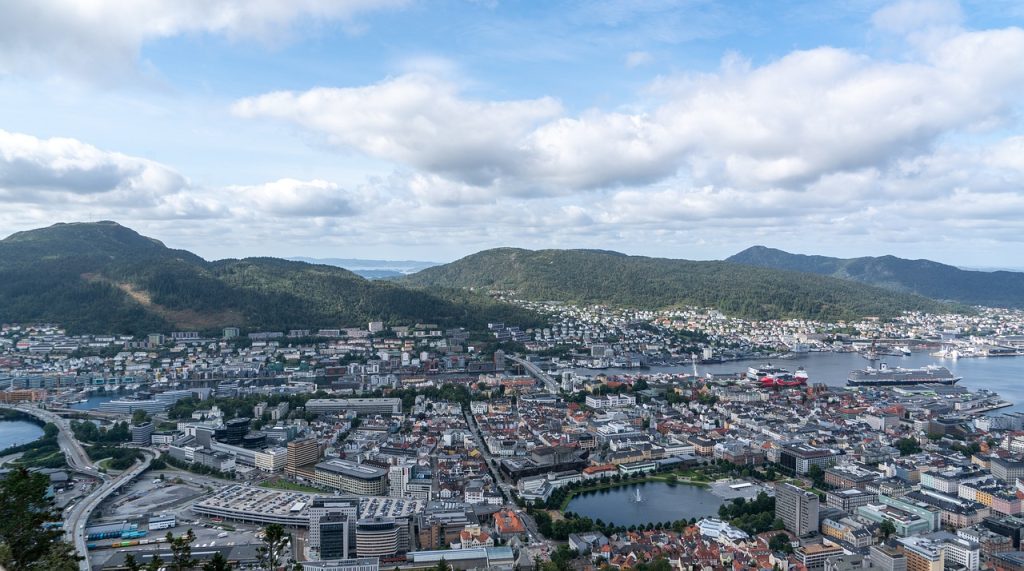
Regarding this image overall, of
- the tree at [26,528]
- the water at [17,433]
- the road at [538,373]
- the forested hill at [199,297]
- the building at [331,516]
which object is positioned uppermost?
the forested hill at [199,297]

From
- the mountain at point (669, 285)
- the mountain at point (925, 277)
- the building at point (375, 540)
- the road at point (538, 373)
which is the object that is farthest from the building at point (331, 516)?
the mountain at point (925, 277)

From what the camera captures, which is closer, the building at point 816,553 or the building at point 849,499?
the building at point 816,553

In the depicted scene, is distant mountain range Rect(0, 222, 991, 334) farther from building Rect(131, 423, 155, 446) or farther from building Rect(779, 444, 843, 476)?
building Rect(779, 444, 843, 476)

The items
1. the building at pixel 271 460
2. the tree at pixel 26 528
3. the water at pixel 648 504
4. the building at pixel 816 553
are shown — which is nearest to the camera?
the tree at pixel 26 528

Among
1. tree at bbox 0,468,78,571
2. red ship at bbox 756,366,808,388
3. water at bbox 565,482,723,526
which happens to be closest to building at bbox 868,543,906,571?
water at bbox 565,482,723,526

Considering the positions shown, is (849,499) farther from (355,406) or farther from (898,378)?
(898,378)

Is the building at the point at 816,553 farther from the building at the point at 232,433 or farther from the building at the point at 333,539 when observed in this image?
the building at the point at 232,433

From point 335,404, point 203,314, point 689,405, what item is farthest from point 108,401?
point 689,405

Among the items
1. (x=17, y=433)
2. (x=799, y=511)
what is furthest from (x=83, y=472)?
(x=799, y=511)
